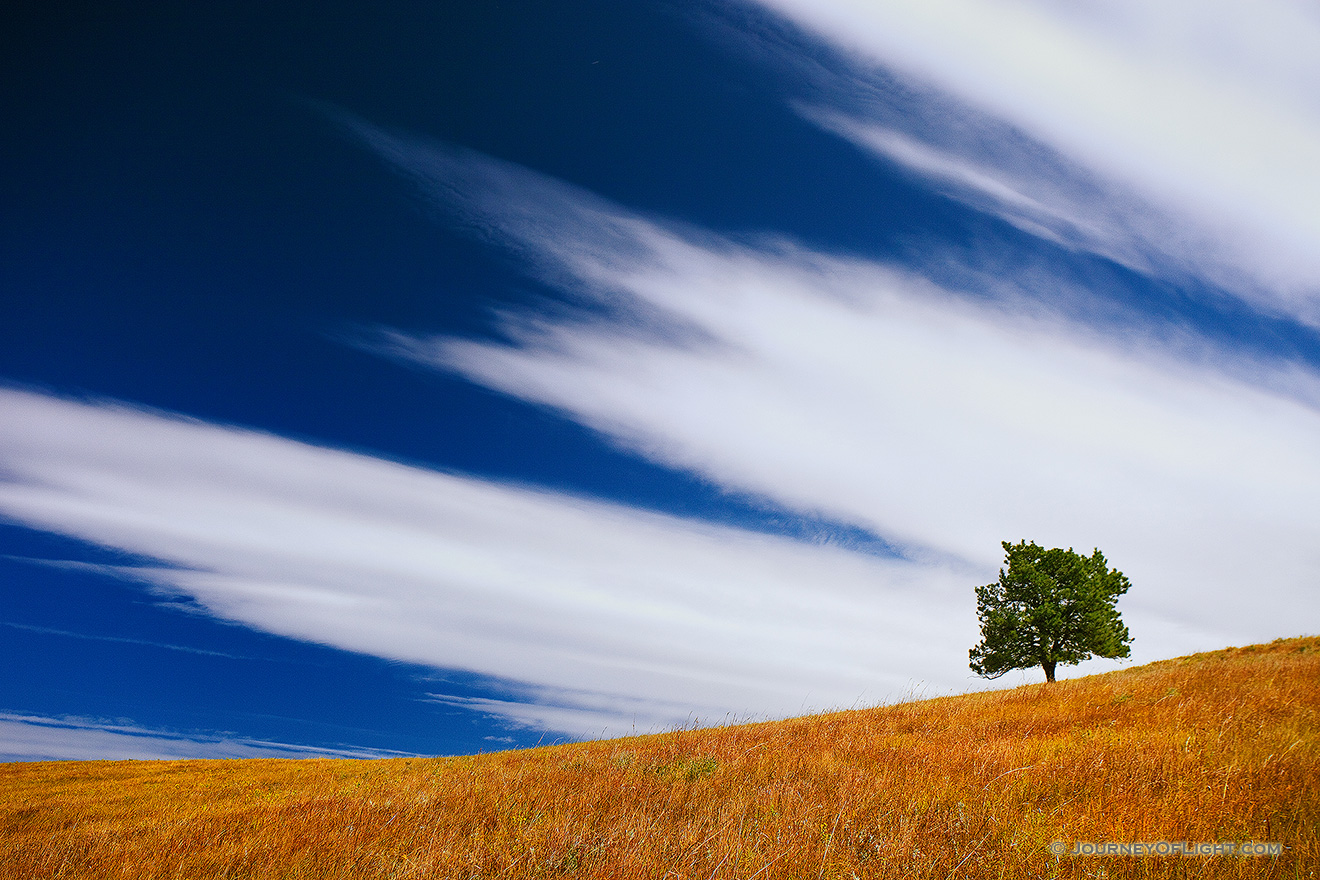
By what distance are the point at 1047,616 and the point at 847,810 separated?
103ft

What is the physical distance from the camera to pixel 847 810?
18.9 feet

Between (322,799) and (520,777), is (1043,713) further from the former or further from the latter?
(322,799)

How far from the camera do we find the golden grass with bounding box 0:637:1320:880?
4734 millimetres

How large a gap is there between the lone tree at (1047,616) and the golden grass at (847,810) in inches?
911

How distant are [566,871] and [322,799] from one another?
6.42 m

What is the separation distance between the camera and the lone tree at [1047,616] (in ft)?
103

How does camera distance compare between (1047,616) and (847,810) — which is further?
(1047,616)

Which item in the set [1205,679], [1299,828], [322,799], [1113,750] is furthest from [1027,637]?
[322,799]

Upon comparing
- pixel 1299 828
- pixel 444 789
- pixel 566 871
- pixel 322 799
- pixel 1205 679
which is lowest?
pixel 322 799

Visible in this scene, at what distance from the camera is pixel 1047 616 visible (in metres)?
31.1

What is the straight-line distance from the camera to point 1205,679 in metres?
11.1

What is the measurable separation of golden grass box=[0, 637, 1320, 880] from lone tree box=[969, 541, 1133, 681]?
2314 centimetres

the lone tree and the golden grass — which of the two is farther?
the lone tree

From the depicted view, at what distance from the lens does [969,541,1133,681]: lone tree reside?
103 feet
